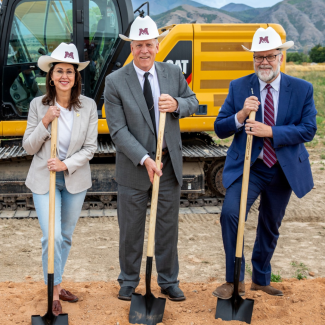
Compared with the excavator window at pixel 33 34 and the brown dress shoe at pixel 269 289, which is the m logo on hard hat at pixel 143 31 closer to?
the brown dress shoe at pixel 269 289

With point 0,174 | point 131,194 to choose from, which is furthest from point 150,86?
point 0,174

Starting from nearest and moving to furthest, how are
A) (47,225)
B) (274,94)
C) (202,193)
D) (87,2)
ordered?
(47,225)
(274,94)
(87,2)
(202,193)

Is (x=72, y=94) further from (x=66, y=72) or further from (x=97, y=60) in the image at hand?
(x=97, y=60)

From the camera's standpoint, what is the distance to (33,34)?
6652mm

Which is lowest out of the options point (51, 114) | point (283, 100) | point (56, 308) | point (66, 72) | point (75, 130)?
point (56, 308)

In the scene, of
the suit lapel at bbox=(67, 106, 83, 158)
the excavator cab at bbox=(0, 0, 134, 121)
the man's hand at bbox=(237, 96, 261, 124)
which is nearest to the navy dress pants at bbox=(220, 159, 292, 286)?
the man's hand at bbox=(237, 96, 261, 124)

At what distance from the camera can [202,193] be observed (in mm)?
7609

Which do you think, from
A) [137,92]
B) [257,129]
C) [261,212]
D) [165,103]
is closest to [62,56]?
[137,92]

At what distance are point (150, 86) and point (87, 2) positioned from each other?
325 centimetres

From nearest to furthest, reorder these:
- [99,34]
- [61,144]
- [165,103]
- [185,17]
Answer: [165,103] < [61,144] < [99,34] < [185,17]

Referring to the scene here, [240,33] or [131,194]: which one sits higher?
[240,33]

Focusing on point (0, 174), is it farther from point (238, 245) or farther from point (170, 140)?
point (238, 245)

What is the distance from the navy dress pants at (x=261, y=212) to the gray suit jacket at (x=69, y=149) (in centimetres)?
118

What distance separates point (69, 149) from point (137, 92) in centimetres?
71
